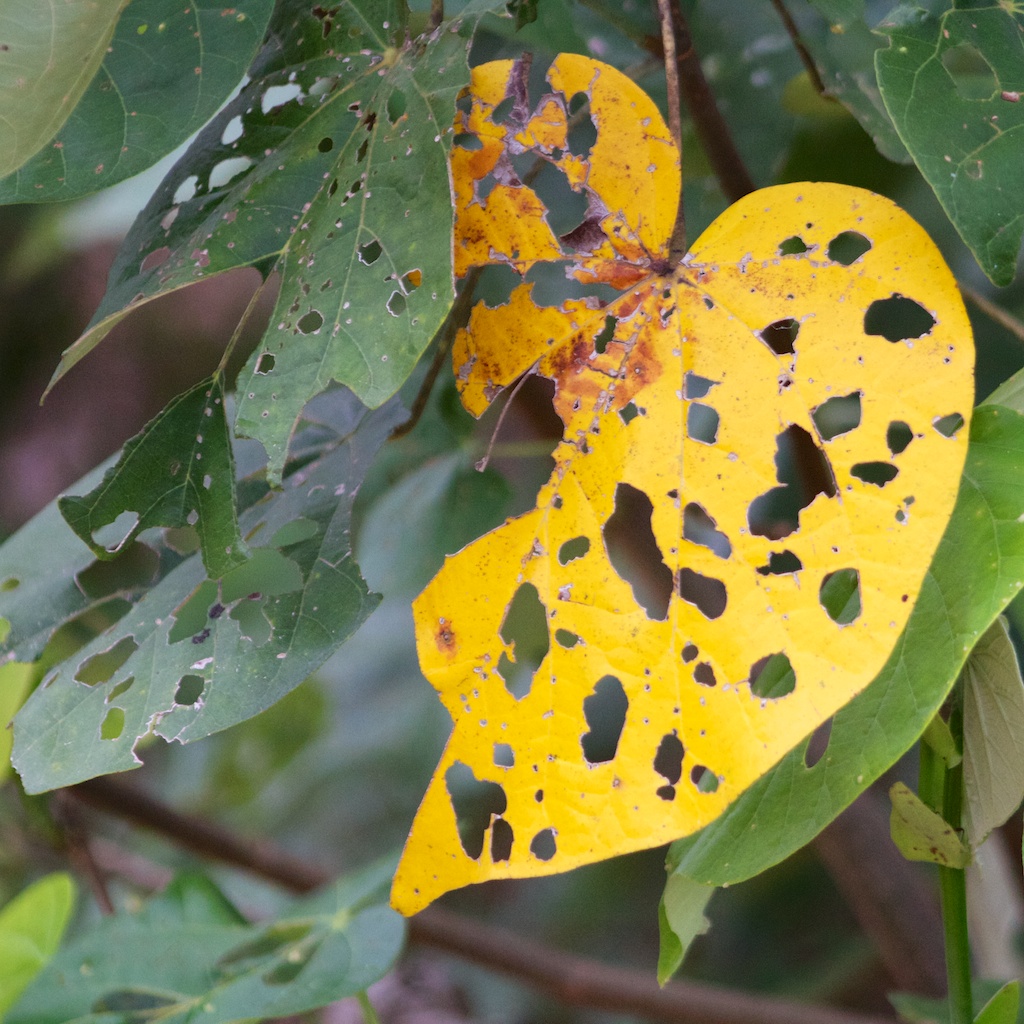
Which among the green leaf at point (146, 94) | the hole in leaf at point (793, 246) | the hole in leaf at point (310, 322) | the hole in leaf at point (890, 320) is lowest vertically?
the hole in leaf at point (890, 320)

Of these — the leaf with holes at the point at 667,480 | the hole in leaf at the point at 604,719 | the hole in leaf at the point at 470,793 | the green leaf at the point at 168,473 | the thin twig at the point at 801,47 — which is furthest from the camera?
the hole in leaf at the point at 470,793

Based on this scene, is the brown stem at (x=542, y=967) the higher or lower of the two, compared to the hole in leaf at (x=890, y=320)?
lower

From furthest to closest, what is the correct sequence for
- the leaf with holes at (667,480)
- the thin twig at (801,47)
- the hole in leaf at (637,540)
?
the hole in leaf at (637,540), the thin twig at (801,47), the leaf with holes at (667,480)

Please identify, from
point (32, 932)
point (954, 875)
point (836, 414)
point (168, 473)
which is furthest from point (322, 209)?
point (32, 932)

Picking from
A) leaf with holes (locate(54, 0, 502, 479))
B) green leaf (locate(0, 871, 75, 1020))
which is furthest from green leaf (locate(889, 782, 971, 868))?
green leaf (locate(0, 871, 75, 1020))

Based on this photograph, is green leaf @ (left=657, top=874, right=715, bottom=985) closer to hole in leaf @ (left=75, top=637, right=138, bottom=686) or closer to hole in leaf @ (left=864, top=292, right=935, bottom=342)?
hole in leaf @ (left=75, top=637, right=138, bottom=686)

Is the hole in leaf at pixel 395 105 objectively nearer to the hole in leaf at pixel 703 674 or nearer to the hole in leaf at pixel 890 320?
the hole in leaf at pixel 703 674

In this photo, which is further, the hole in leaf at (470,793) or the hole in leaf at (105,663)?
the hole in leaf at (470,793)

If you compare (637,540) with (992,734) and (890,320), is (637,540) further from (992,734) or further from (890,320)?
(992,734)

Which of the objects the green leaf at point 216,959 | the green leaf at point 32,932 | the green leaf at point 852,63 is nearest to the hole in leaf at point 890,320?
the green leaf at point 852,63
